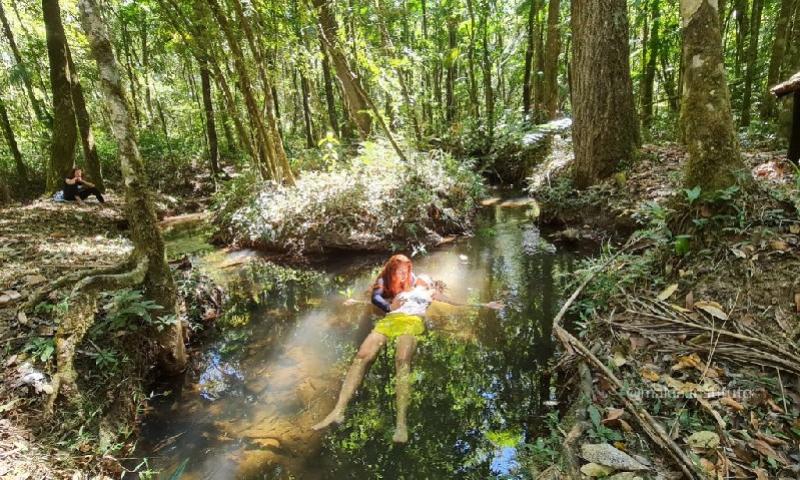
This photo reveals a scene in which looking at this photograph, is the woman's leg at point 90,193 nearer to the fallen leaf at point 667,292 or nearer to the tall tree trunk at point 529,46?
the fallen leaf at point 667,292

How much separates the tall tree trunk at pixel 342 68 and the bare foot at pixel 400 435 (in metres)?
7.77

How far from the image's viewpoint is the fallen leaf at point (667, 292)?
11.7ft

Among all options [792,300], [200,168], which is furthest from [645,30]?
[200,168]

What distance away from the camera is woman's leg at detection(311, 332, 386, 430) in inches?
152

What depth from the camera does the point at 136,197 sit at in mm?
4289

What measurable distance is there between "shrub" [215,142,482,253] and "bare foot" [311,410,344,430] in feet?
16.5

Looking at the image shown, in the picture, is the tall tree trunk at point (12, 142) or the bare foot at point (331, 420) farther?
the tall tree trunk at point (12, 142)

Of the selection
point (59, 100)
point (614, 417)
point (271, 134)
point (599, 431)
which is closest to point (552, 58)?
point (271, 134)

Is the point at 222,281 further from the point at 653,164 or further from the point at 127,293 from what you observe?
the point at 653,164

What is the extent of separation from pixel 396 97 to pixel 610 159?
6.43 metres

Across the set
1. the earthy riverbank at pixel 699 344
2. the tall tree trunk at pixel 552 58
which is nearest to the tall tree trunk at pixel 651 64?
the tall tree trunk at pixel 552 58

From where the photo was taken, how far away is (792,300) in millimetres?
2992

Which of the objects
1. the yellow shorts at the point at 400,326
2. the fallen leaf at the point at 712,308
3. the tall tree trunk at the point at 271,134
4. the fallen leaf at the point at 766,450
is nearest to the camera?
the fallen leaf at the point at 766,450

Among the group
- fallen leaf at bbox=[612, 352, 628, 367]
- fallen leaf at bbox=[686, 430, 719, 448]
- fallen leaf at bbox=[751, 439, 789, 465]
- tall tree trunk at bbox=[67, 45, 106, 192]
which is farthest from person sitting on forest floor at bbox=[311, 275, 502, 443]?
tall tree trunk at bbox=[67, 45, 106, 192]
